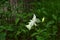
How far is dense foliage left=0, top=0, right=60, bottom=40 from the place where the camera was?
312cm

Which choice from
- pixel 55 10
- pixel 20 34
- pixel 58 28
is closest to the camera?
pixel 20 34

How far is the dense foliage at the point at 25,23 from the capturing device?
10.2 ft

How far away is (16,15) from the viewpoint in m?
3.38

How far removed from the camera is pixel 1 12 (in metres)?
3.38

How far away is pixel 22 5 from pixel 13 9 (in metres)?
0.25

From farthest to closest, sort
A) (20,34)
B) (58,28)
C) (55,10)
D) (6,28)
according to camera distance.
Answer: (55,10) < (58,28) < (20,34) < (6,28)

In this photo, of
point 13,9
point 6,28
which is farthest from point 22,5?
point 6,28

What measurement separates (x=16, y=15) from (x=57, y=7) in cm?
107

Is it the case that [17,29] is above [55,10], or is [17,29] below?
below

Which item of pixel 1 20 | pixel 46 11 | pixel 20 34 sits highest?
pixel 46 11

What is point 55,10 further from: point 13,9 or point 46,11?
point 13,9

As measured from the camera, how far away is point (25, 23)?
11.2 feet

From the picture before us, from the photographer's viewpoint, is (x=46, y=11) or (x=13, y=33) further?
(x=46, y=11)

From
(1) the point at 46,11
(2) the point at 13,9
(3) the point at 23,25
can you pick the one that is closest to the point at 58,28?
(1) the point at 46,11
